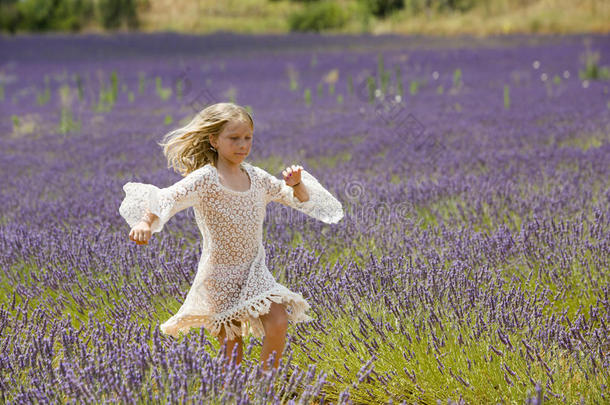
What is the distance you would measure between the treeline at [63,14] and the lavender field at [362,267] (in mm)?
34363

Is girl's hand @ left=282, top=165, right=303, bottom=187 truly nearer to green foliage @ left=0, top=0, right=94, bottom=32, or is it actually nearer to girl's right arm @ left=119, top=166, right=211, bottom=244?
girl's right arm @ left=119, top=166, right=211, bottom=244

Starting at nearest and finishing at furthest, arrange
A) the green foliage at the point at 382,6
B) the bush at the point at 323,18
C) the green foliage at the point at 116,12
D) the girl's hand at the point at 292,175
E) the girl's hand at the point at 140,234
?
the girl's hand at the point at 140,234, the girl's hand at the point at 292,175, the green foliage at the point at 382,6, the bush at the point at 323,18, the green foliage at the point at 116,12

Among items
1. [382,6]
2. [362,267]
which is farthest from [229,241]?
[382,6]

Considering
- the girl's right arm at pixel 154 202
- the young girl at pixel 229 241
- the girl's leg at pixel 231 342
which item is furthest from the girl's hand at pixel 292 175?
the girl's leg at pixel 231 342

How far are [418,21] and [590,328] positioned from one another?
31234 millimetres

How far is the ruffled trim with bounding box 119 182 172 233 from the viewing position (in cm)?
177

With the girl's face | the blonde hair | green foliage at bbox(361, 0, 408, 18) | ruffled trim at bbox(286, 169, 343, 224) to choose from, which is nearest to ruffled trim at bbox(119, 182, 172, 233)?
the blonde hair

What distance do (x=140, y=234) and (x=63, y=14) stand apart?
4334cm

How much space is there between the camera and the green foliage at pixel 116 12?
40.6m

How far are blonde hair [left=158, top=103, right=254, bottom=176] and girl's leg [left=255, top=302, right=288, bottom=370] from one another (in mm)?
504

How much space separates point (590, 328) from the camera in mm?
1978

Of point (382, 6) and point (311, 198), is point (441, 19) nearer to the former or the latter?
point (382, 6)

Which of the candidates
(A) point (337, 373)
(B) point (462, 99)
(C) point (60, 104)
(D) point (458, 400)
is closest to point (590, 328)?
(D) point (458, 400)

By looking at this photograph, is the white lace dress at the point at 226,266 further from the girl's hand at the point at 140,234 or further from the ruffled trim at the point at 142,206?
the girl's hand at the point at 140,234
